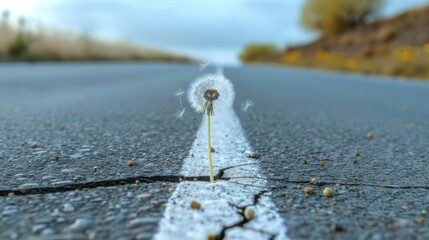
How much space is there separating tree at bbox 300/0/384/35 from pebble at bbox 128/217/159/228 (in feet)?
129

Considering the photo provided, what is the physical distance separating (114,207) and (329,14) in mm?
39444

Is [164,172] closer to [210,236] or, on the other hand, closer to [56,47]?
[210,236]

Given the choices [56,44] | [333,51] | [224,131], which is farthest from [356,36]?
[224,131]

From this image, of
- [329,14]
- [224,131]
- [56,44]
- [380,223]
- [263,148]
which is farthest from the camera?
[329,14]

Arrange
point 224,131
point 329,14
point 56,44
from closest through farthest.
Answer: point 224,131 → point 56,44 → point 329,14

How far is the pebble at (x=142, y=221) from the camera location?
4.02 ft

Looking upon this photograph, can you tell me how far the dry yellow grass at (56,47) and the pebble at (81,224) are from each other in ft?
65.7

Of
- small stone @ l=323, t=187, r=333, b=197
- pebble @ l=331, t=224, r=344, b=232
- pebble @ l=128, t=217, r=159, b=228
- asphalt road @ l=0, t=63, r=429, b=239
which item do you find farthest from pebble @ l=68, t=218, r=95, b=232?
small stone @ l=323, t=187, r=333, b=197

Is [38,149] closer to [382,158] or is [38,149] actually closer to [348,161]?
[348,161]

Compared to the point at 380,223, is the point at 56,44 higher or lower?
higher

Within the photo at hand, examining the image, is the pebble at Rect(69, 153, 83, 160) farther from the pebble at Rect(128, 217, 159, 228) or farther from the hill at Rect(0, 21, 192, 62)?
the hill at Rect(0, 21, 192, 62)

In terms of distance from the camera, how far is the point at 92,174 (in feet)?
5.74

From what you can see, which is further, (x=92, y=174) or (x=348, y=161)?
(x=348, y=161)

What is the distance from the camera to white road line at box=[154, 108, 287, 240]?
120 cm
